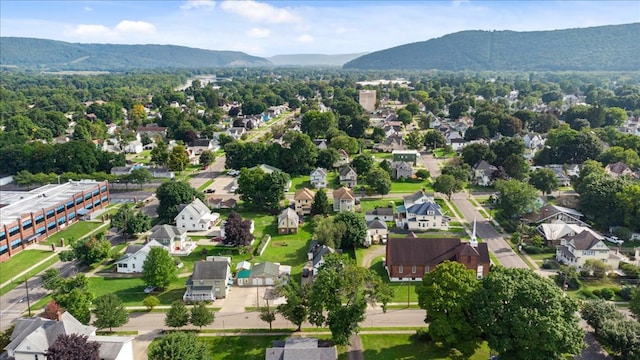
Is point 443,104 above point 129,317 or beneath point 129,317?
above

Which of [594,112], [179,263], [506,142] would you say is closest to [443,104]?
[594,112]

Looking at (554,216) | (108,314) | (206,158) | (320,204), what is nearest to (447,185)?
(554,216)

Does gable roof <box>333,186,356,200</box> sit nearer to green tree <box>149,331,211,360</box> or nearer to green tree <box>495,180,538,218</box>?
green tree <box>495,180,538,218</box>

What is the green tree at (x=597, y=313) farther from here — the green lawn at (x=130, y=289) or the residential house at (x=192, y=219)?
the residential house at (x=192, y=219)

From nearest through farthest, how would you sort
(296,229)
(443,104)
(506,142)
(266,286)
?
(266,286), (296,229), (506,142), (443,104)

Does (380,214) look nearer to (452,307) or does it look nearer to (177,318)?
(452,307)

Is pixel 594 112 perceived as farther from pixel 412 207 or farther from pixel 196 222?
pixel 196 222

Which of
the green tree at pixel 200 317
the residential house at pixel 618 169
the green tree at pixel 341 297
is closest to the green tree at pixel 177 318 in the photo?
the green tree at pixel 200 317
